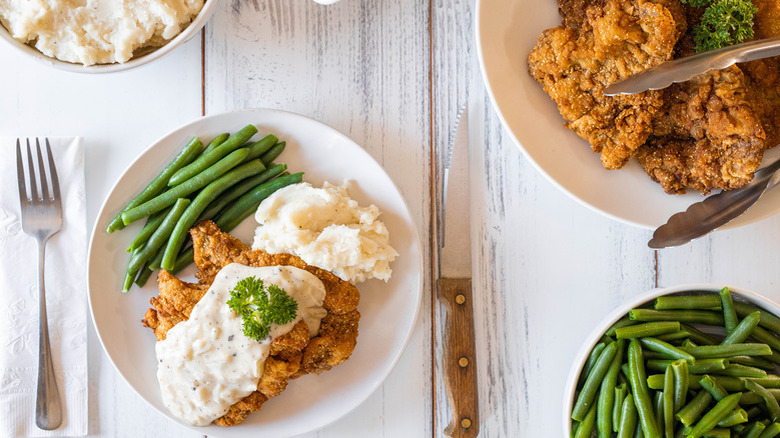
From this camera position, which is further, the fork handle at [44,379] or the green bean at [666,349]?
the fork handle at [44,379]

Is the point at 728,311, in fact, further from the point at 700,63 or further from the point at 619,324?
the point at 700,63

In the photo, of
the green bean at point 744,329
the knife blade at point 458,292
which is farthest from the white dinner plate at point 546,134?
the green bean at point 744,329

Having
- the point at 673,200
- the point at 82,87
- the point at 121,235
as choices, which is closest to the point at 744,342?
the point at 673,200

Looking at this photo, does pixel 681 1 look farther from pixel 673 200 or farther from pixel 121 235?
pixel 121 235

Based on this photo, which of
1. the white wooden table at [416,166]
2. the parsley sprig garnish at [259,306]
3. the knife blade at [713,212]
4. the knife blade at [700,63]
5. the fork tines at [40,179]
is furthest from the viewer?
the white wooden table at [416,166]

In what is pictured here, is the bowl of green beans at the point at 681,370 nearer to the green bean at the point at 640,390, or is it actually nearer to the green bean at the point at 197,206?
the green bean at the point at 640,390

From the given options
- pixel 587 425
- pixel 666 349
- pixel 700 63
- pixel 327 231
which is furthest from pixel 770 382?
pixel 327 231
